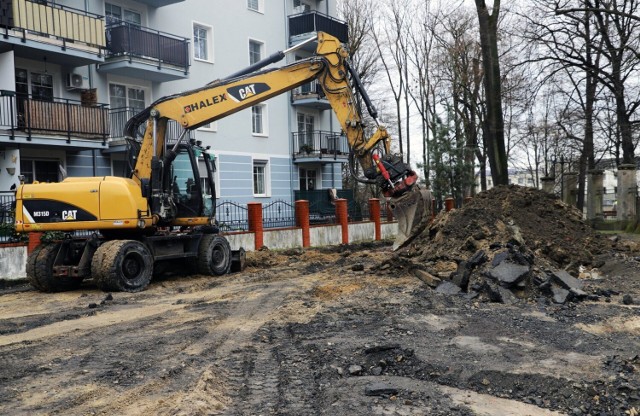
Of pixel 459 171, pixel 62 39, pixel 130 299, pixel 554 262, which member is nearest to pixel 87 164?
pixel 62 39

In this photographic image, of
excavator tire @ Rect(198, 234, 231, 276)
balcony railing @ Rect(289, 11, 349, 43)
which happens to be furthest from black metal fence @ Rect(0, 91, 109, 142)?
balcony railing @ Rect(289, 11, 349, 43)

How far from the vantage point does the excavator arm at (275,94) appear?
12258 mm

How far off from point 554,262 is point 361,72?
1293 inches

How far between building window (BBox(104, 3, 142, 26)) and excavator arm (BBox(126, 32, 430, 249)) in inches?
392

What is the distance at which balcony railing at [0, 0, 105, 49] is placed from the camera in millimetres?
16969

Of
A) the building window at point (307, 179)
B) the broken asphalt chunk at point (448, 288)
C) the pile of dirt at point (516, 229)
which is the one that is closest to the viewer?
the broken asphalt chunk at point (448, 288)

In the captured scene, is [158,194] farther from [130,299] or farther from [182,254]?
[130,299]

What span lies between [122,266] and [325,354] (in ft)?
21.0

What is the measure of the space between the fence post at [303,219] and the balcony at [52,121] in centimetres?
693

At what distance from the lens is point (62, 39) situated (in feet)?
60.1

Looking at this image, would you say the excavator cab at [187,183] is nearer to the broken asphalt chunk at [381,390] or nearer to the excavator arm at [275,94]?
the excavator arm at [275,94]

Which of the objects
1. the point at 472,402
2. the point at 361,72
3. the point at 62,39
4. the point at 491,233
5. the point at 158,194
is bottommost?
the point at 472,402

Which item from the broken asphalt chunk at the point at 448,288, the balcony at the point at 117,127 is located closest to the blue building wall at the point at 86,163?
the balcony at the point at 117,127

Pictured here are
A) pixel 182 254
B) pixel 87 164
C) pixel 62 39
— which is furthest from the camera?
pixel 87 164
